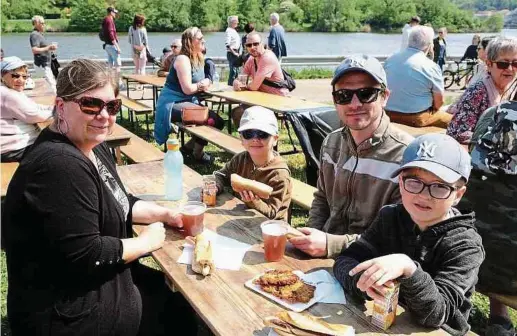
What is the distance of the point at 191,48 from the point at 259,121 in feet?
12.3

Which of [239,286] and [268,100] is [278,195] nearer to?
[239,286]

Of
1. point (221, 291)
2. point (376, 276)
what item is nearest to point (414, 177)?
point (376, 276)

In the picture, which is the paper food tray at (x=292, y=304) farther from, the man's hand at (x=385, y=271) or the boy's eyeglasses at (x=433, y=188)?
the boy's eyeglasses at (x=433, y=188)

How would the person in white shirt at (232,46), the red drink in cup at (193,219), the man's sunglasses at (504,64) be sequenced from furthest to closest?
the person in white shirt at (232,46)
the man's sunglasses at (504,64)
the red drink in cup at (193,219)

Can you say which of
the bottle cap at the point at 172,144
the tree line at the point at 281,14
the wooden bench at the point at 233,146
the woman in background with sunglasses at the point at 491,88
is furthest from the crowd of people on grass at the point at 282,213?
the tree line at the point at 281,14

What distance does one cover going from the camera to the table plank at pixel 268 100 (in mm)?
5648

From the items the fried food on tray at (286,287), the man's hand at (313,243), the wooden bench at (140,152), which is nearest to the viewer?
the fried food on tray at (286,287)

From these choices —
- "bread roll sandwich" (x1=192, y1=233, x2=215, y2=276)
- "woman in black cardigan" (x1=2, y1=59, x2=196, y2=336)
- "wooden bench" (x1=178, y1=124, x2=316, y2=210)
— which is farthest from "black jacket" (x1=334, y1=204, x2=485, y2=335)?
"wooden bench" (x1=178, y1=124, x2=316, y2=210)

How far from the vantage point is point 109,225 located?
205 centimetres

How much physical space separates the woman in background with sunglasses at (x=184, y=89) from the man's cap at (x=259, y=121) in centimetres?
339

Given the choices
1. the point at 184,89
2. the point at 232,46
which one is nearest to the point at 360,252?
the point at 184,89

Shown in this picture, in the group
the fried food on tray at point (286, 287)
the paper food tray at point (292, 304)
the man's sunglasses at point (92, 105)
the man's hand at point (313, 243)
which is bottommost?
the paper food tray at point (292, 304)

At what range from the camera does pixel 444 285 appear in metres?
1.63

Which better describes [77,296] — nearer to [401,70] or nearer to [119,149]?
[119,149]
